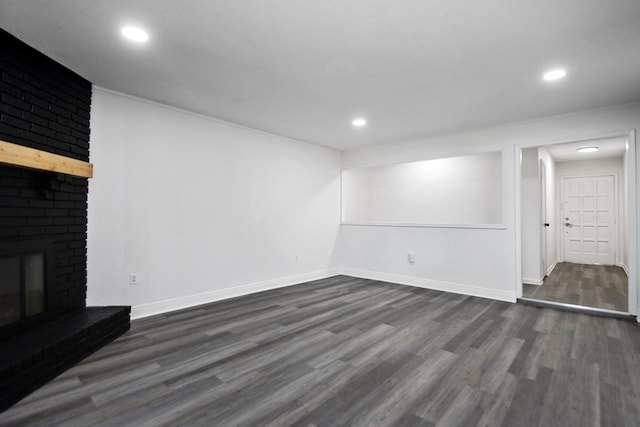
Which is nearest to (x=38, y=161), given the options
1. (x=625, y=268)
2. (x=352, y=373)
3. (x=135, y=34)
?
(x=135, y=34)

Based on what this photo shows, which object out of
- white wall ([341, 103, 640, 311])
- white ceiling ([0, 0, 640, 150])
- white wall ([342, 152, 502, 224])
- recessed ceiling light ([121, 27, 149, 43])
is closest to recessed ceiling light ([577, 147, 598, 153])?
white wall ([342, 152, 502, 224])

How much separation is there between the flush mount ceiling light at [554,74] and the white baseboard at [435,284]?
2718 mm

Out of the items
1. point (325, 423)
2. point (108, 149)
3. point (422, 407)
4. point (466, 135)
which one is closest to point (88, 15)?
point (108, 149)

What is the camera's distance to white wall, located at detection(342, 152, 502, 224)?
527 cm

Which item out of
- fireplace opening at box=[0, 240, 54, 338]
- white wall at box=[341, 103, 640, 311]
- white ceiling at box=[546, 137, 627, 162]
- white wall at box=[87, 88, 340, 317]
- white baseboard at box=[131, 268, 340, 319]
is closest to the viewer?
fireplace opening at box=[0, 240, 54, 338]

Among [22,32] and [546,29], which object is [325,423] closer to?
[546,29]

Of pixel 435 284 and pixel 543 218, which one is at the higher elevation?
pixel 543 218

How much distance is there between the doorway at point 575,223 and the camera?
4918mm

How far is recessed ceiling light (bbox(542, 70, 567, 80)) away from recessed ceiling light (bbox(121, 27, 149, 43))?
3.29m

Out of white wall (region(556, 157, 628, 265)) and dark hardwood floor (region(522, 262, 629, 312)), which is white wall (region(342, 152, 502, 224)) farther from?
white wall (region(556, 157, 628, 265))

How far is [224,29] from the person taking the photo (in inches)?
83.9

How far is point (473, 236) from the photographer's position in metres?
4.58

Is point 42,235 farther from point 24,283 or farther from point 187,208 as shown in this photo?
point 187,208

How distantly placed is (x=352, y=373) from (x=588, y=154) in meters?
7.24
